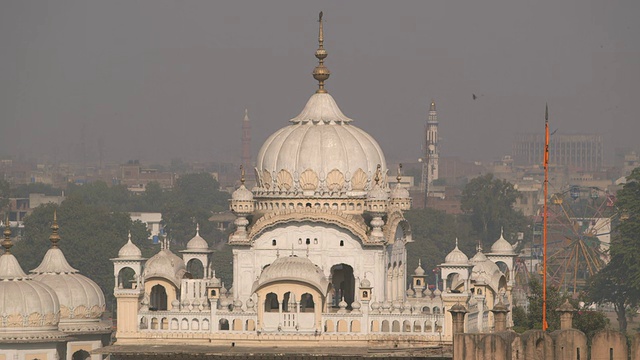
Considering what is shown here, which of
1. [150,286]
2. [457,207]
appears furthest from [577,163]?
[150,286]

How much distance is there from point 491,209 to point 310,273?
8296 centimetres

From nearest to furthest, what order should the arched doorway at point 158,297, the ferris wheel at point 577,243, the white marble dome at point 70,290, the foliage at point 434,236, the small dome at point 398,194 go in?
the arched doorway at point 158,297, the small dome at point 398,194, the white marble dome at point 70,290, the ferris wheel at point 577,243, the foliage at point 434,236

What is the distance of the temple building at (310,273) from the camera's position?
4662 centimetres

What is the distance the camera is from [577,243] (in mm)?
107062

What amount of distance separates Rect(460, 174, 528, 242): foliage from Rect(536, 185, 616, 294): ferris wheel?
1.70 meters

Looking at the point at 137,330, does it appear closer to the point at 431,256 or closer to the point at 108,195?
the point at 431,256

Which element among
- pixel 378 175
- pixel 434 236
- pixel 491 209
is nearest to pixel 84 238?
pixel 434 236

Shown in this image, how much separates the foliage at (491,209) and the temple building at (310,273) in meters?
71.9

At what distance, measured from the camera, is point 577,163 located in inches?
6447

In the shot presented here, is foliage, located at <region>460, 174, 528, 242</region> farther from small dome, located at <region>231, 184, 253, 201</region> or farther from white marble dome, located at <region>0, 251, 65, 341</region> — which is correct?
white marble dome, located at <region>0, 251, 65, 341</region>

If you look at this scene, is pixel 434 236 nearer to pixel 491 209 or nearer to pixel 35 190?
pixel 491 209

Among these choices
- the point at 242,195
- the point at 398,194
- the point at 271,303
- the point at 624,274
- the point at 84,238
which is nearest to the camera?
the point at 271,303

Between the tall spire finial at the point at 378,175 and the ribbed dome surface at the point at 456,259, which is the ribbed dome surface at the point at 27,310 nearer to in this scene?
the tall spire finial at the point at 378,175

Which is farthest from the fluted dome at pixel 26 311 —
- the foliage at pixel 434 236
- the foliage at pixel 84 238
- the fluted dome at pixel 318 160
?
the foliage at pixel 434 236
